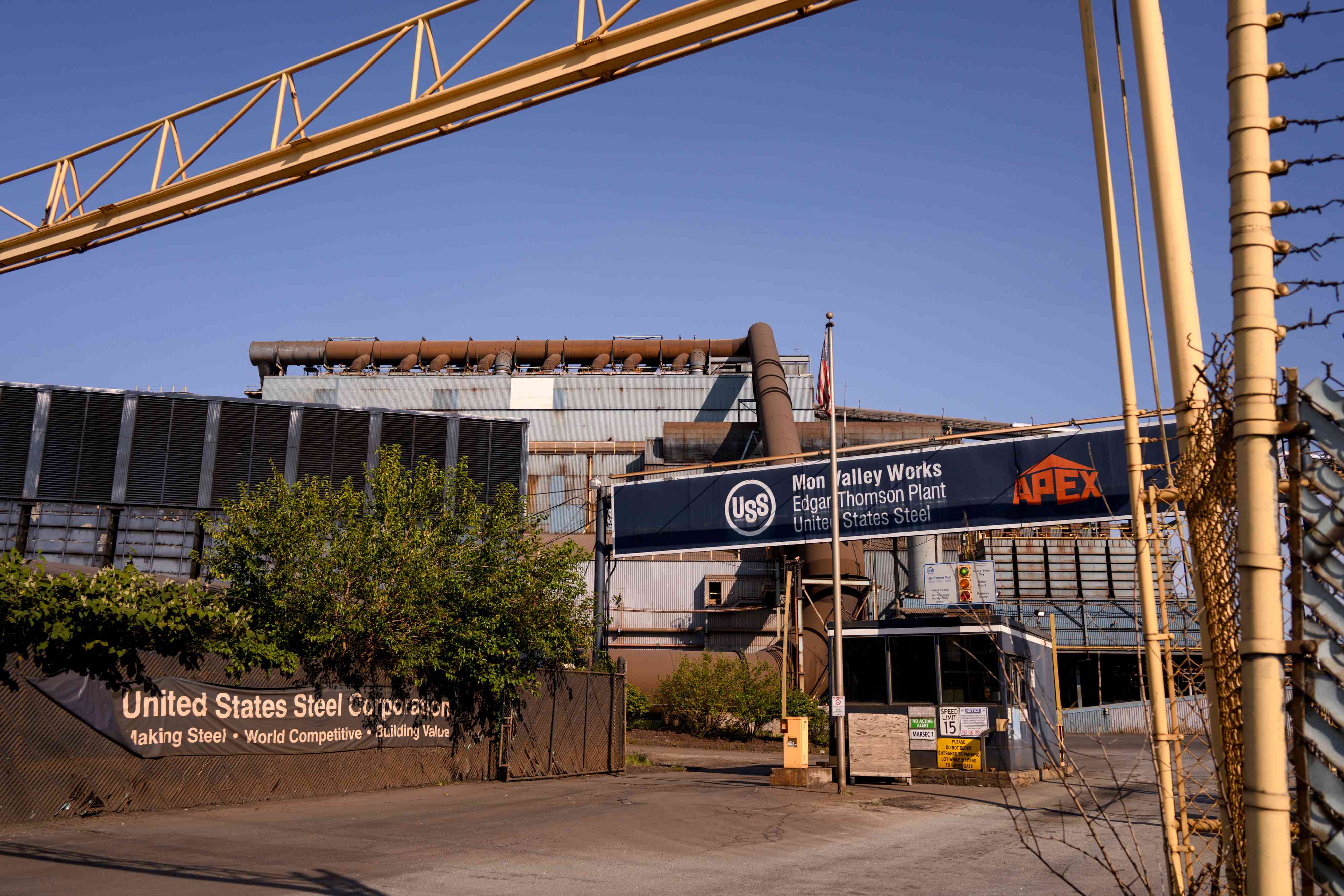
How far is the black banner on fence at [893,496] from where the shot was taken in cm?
2512

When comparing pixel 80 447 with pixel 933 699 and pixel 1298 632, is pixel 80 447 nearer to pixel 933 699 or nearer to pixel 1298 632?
pixel 933 699

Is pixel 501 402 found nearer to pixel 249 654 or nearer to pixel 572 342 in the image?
pixel 572 342

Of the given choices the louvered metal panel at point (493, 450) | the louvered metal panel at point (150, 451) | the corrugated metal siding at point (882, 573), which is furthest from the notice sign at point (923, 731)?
the corrugated metal siding at point (882, 573)

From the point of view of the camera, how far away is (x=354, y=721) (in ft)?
62.2

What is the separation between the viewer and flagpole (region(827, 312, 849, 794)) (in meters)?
20.7

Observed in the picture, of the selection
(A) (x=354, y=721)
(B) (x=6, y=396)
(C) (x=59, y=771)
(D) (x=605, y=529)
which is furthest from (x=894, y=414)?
(C) (x=59, y=771)

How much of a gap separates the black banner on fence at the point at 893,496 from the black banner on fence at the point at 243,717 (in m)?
10.8

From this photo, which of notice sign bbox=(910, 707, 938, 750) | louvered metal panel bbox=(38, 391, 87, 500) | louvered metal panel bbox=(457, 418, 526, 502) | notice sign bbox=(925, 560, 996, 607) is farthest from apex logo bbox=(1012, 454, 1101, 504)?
louvered metal panel bbox=(38, 391, 87, 500)

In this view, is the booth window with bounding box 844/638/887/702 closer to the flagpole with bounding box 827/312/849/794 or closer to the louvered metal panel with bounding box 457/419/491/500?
the flagpole with bounding box 827/312/849/794

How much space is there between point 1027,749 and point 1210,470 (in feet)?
71.1

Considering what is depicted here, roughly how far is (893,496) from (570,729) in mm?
10282

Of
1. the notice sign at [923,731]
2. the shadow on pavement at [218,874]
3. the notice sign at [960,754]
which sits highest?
the notice sign at [923,731]

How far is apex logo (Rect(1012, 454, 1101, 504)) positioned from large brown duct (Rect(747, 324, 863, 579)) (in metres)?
8.56

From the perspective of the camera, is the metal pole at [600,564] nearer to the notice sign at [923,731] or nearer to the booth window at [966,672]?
the notice sign at [923,731]
